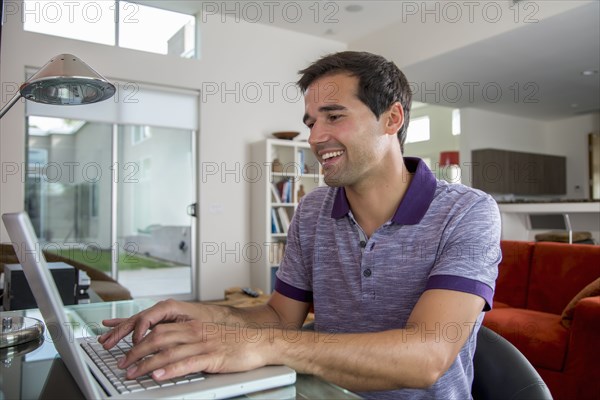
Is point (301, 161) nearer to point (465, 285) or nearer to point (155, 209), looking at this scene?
point (155, 209)

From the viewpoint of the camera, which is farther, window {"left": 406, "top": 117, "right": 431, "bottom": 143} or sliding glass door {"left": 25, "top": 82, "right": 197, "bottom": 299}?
window {"left": 406, "top": 117, "right": 431, "bottom": 143}

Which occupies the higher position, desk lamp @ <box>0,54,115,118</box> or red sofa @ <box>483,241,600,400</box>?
desk lamp @ <box>0,54,115,118</box>

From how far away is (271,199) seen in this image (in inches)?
226

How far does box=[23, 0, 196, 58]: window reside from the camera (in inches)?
190

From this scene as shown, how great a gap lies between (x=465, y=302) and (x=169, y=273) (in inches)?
203

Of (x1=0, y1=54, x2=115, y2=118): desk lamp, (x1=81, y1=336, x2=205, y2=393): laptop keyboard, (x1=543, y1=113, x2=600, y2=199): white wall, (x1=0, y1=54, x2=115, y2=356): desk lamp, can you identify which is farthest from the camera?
(x1=543, y1=113, x2=600, y2=199): white wall

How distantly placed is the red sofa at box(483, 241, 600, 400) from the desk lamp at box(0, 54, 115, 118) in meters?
2.43

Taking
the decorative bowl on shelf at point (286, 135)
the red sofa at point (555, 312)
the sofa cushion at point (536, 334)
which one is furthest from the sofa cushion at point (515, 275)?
the decorative bowl on shelf at point (286, 135)

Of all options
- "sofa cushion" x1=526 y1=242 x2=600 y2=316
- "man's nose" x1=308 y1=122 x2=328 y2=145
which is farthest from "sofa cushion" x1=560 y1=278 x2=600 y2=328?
"man's nose" x1=308 y1=122 x2=328 y2=145

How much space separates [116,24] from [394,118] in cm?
484

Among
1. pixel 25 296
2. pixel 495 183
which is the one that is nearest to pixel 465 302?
pixel 25 296

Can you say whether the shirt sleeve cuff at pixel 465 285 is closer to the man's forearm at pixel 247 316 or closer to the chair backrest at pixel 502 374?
the chair backrest at pixel 502 374

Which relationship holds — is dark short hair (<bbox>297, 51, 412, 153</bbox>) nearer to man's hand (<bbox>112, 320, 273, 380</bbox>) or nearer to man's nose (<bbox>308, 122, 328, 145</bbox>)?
man's nose (<bbox>308, 122, 328, 145</bbox>)

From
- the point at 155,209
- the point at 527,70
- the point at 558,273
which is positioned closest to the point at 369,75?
the point at 558,273
